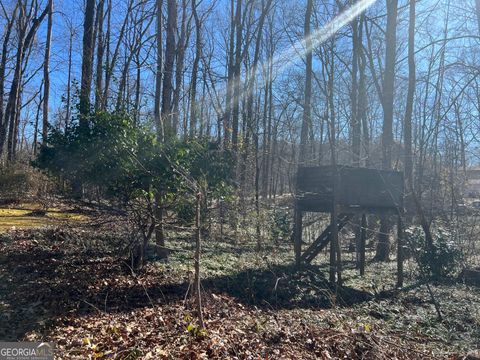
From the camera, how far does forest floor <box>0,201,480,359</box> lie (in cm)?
484

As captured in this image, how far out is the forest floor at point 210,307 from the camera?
4840mm

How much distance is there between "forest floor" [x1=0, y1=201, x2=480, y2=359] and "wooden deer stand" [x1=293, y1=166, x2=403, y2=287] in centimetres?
90

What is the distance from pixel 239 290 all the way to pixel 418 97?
18.7 meters

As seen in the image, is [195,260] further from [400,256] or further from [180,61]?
[180,61]

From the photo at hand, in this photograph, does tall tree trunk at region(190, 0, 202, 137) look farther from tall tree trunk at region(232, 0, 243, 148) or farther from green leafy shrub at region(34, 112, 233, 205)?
green leafy shrub at region(34, 112, 233, 205)

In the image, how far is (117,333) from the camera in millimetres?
4934

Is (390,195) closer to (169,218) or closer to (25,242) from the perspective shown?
(169,218)

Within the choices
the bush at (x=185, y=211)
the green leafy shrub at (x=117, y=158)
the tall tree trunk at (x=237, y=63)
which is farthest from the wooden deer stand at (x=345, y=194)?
the tall tree trunk at (x=237, y=63)

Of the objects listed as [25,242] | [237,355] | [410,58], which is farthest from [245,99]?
[237,355]

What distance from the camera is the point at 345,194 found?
9375 mm

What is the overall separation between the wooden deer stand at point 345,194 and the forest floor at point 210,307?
90cm

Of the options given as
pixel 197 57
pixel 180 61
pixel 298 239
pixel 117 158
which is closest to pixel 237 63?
pixel 197 57

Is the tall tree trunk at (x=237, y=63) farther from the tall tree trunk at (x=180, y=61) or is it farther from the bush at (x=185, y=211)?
the bush at (x=185, y=211)

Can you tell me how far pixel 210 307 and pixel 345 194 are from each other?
4412 millimetres
